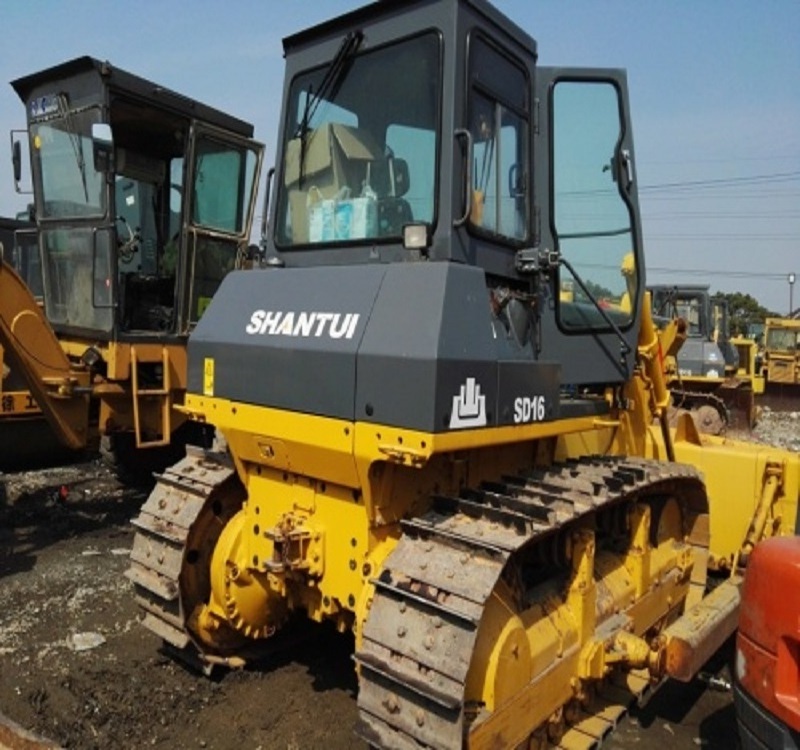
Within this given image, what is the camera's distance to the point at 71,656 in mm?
4227

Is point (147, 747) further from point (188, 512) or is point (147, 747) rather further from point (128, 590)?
point (128, 590)

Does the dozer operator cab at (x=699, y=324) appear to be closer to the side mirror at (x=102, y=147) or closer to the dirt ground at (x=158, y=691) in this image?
the side mirror at (x=102, y=147)

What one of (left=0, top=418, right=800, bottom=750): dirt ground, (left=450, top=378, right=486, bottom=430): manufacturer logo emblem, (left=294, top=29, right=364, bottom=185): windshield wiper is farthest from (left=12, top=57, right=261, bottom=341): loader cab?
(left=450, top=378, right=486, bottom=430): manufacturer logo emblem

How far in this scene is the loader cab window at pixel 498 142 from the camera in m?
3.17

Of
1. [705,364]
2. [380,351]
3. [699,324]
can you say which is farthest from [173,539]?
[699,324]

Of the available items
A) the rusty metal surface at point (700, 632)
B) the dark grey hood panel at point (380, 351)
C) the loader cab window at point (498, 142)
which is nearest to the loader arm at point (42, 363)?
the dark grey hood panel at point (380, 351)

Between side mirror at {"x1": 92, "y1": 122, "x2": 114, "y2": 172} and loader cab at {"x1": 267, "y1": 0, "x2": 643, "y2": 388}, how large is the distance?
2.68m

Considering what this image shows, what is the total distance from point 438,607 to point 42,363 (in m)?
4.65

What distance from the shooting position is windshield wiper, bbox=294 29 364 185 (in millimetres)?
3400

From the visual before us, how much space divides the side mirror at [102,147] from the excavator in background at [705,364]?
9.71 meters

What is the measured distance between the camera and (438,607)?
2549 mm

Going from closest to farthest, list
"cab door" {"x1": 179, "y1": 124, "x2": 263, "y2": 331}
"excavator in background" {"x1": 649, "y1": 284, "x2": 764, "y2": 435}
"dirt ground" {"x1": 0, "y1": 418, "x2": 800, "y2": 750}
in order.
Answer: "dirt ground" {"x1": 0, "y1": 418, "x2": 800, "y2": 750} < "cab door" {"x1": 179, "y1": 124, "x2": 263, "y2": 331} < "excavator in background" {"x1": 649, "y1": 284, "x2": 764, "y2": 435}

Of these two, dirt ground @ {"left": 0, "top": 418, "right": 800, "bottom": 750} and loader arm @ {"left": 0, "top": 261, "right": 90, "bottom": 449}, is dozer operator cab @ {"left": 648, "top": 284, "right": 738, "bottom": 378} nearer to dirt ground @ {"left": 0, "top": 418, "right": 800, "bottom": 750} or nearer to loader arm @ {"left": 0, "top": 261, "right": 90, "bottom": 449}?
loader arm @ {"left": 0, "top": 261, "right": 90, "bottom": 449}

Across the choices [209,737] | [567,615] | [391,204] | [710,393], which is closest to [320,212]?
[391,204]
